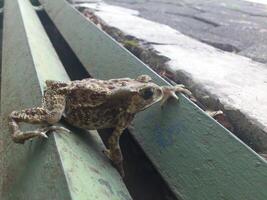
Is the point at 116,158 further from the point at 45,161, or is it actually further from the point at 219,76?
the point at 219,76

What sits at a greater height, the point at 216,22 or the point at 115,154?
the point at 115,154

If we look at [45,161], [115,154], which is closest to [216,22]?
[115,154]

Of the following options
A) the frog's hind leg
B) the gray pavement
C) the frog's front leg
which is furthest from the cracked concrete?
the frog's hind leg

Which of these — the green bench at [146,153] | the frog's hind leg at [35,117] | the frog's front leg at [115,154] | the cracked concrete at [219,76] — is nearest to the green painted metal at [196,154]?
the green bench at [146,153]

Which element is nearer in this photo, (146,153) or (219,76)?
(146,153)

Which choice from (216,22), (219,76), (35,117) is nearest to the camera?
(35,117)

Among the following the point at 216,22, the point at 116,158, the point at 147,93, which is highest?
the point at 147,93

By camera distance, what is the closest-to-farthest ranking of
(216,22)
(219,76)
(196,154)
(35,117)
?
(196,154), (35,117), (219,76), (216,22)

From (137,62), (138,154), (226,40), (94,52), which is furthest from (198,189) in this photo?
(226,40)
